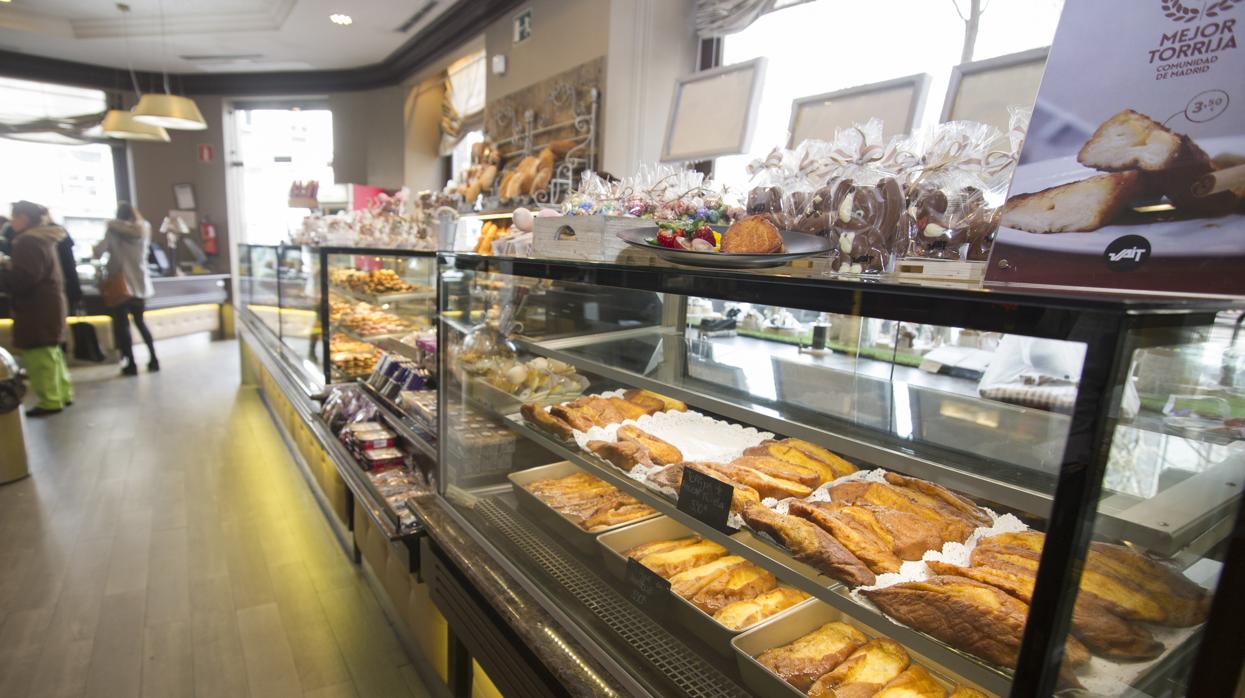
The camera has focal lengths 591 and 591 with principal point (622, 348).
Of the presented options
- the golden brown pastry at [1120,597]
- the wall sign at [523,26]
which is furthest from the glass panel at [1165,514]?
the wall sign at [523,26]

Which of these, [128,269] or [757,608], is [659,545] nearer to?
[757,608]

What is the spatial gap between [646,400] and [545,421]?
359mm

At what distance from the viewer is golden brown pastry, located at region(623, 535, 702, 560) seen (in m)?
1.56

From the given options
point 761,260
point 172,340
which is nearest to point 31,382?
point 172,340

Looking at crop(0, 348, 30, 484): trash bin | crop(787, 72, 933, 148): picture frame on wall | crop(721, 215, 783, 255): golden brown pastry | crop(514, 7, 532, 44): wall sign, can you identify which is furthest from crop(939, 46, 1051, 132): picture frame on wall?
crop(0, 348, 30, 484): trash bin

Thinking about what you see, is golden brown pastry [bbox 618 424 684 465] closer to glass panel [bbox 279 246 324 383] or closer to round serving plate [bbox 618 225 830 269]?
round serving plate [bbox 618 225 830 269]

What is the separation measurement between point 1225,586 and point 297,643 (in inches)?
114

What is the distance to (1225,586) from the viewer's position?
0.67 m

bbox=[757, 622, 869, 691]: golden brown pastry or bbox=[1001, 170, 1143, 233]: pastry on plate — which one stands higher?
bbox=[1001, 170, 1143, 233]: pastry on plate

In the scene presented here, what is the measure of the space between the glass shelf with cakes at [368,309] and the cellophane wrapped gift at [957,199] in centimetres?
Result: 281

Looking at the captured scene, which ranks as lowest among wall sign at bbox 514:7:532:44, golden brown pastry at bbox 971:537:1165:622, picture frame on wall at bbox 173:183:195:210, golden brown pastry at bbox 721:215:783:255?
golden brown pastry at bbox 971:537:1165:622

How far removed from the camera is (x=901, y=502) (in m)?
1.27

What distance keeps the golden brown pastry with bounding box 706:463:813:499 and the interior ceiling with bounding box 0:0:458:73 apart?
19.3 ft

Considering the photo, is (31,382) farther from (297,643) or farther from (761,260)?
(761,260)
